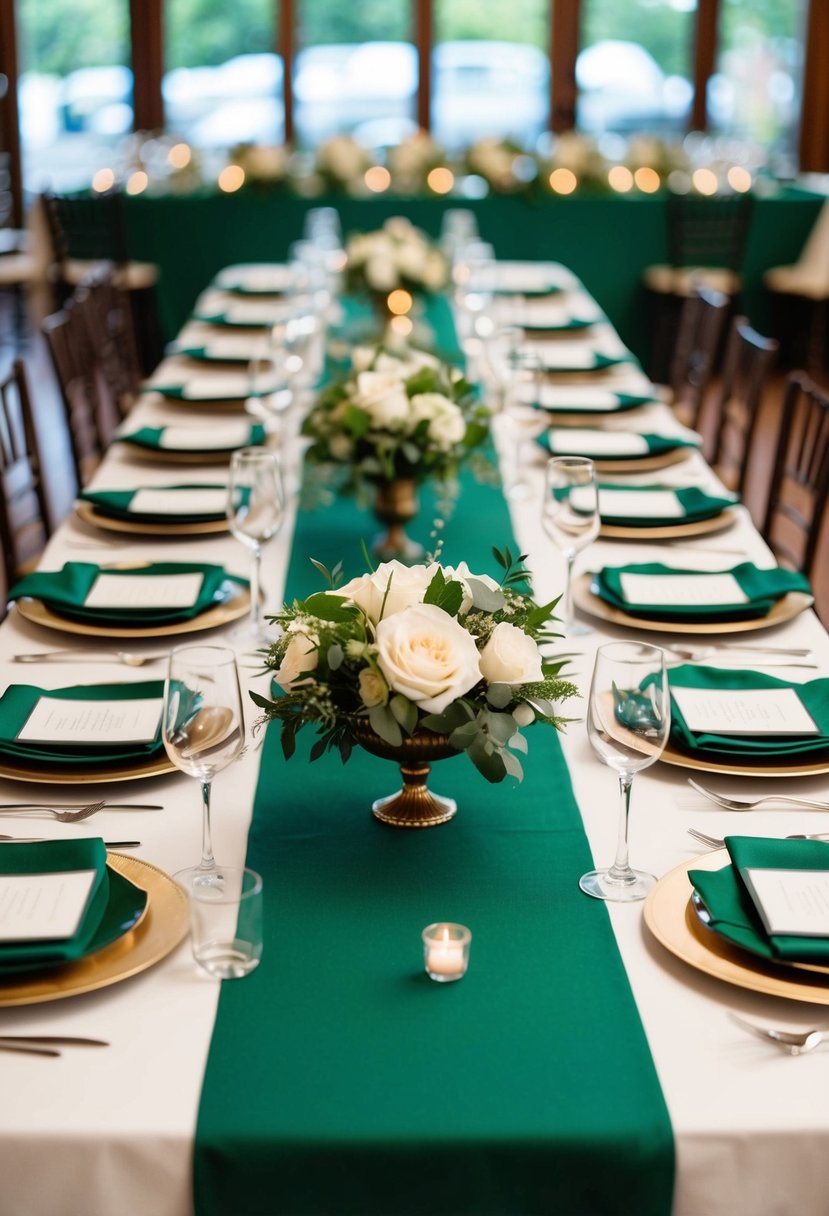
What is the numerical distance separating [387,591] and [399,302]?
3186 millimetres

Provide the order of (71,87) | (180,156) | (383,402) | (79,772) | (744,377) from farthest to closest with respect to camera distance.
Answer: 1. (71,87)
2. (180,156)
3. (744,377)
4. (383,402)
5. (79,772)

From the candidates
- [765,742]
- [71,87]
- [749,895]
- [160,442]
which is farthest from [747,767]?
[71,87]

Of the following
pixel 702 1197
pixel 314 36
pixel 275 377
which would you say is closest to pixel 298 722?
pixel 702 1197

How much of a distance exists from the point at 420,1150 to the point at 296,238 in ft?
23.2

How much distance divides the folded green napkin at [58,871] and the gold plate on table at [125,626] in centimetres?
68

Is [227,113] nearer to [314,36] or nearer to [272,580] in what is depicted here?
[314,36]

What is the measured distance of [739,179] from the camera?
830cm

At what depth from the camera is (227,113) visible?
11422 millimetres

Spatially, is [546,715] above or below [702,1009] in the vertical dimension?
above

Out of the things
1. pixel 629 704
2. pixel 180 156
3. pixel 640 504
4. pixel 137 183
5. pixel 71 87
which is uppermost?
pixel 71 87

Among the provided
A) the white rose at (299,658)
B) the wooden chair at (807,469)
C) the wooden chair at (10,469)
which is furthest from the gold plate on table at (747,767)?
the wooden chair at (10,469)

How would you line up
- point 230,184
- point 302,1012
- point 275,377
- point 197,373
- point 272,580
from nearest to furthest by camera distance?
point 302,1012 < point 272,580 < point 275,377 < point 197,373 < point 230,184

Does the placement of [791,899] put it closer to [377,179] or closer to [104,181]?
[377,179]

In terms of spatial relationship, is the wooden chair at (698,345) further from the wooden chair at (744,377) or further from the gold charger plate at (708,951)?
the gold charger plate at (708,951)
